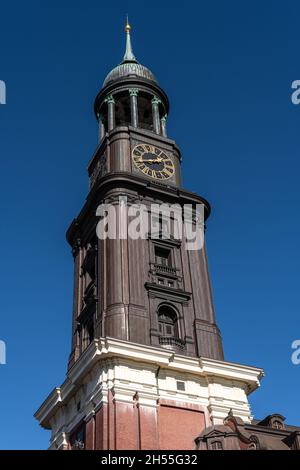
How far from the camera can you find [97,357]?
118ft

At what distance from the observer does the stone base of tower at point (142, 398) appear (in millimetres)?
34188

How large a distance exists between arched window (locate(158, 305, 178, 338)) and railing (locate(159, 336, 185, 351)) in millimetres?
442

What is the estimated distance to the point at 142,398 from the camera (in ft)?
116

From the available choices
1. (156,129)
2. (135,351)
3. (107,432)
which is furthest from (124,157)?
(107,432)

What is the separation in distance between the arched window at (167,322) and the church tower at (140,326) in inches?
2.4

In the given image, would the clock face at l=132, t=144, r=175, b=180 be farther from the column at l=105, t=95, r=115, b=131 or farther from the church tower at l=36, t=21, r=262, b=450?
the column at l=105, t=95, r=115, b=131

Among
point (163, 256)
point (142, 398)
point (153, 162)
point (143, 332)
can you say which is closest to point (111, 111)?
point (153, 162)

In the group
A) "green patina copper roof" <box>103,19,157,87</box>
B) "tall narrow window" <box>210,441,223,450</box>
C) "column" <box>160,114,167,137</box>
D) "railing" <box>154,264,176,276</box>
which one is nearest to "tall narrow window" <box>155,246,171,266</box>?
"railing" <box>154,264,176,276</box>

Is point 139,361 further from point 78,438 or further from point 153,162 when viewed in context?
point 153,162

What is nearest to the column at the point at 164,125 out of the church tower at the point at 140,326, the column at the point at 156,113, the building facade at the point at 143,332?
the column at the point at 156,113

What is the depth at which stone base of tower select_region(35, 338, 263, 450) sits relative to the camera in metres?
34.2

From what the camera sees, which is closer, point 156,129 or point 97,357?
point 97,357
